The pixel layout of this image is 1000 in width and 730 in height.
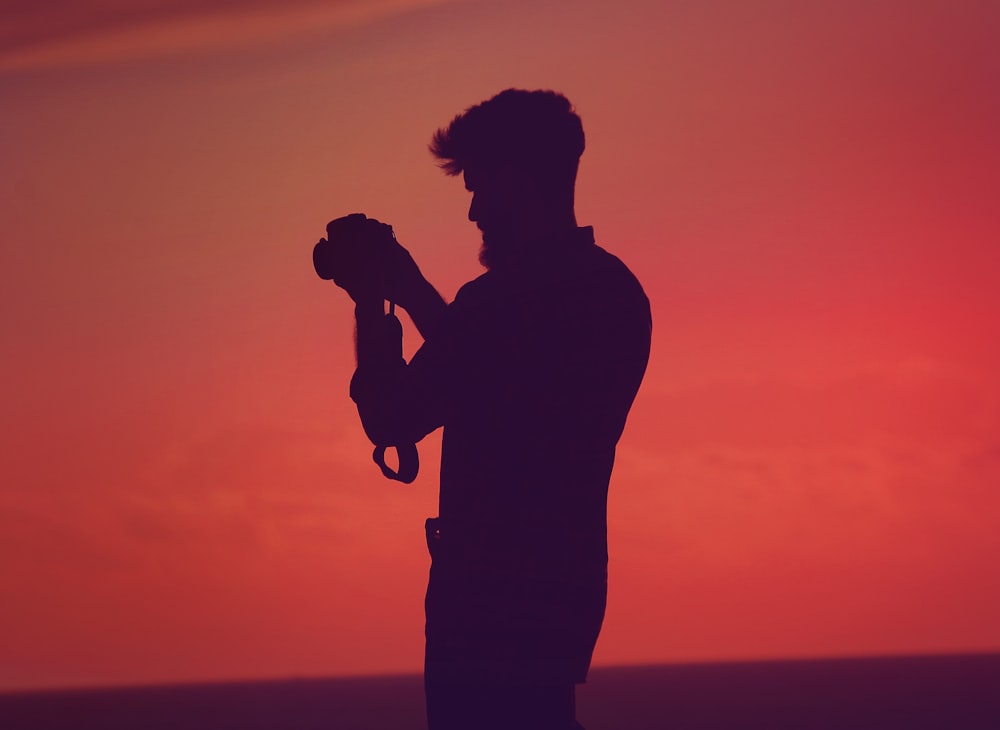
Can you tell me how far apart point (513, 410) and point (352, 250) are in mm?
542

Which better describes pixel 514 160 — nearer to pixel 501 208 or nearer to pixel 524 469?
pixel 501 208

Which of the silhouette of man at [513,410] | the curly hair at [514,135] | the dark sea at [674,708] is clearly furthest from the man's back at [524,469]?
the dark sea at [674,708]

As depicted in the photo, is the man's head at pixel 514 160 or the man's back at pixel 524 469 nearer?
the man's back at pixel 524 469

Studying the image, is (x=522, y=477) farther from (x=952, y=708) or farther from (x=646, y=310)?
(x=952, y=708)

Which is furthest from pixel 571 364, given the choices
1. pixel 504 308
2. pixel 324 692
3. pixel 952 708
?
pixel 324 692

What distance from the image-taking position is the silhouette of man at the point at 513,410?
11.1 feet

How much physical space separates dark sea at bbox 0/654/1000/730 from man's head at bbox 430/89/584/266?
61.3 metres

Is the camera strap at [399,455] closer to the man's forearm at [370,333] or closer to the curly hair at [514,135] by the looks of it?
the man's forearm at [370,333]

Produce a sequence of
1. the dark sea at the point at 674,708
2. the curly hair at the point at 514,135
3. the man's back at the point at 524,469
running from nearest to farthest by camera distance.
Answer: the man's back at the point at 524,469 → the curly hair at the point at 514,135 → the dark sea at the point at 674,708

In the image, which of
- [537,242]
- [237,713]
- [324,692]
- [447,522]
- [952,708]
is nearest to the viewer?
[447,522]

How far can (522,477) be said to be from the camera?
339 centimetres

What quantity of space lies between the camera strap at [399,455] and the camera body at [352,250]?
100mm

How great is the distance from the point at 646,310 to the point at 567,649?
2.73 feet

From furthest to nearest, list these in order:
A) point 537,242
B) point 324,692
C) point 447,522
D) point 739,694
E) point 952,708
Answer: point 324,692 → point 739,694 → point 952,708 → point 537,242 → point 447,522
